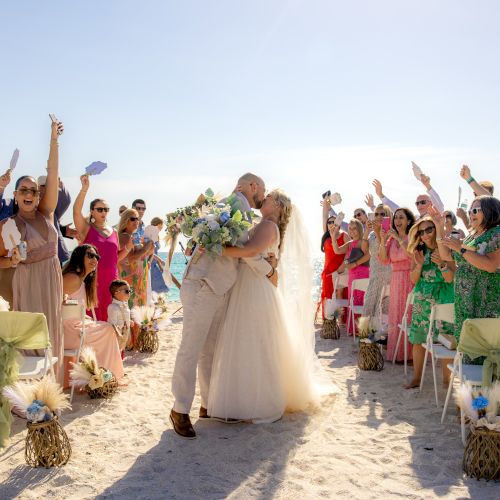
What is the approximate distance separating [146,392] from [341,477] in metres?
2.83

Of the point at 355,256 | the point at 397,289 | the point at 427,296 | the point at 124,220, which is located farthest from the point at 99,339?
the point at 355,256

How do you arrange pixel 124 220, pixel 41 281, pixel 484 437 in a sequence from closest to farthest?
pixel 484 437, pixel 41 281, pixel 124 220

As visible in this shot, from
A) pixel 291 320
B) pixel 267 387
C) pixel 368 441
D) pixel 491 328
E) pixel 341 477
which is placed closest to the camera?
pixel 341 477

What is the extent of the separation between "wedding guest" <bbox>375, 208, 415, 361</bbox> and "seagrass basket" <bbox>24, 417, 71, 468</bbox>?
4719mm

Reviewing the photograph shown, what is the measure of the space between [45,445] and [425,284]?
4362 mm

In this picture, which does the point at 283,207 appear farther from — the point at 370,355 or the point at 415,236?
the point at 370,355

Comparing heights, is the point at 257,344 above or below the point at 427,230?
below

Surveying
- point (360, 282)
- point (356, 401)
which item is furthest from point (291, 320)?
point (360, 282)

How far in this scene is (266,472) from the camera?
13.0ft

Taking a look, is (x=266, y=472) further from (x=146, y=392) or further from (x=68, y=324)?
(x=68, y=324)

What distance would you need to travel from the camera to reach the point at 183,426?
182 inches

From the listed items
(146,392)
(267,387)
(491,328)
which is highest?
(491,328)

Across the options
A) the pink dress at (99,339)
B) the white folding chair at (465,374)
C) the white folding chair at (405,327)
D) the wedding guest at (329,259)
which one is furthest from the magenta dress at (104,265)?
the wedding guest at (329,259)

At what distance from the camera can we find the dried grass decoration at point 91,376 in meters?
5.51
